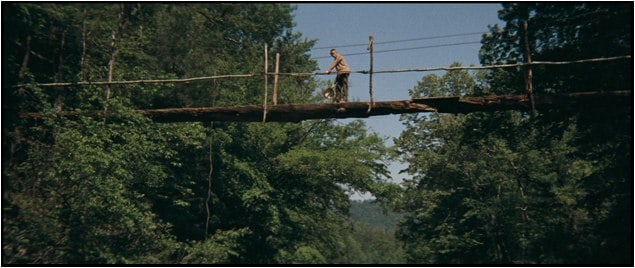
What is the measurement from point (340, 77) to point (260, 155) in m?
9.85

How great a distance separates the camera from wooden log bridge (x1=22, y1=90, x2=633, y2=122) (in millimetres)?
8828

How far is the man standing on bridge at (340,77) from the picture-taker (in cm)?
983

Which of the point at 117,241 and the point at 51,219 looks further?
the point at 117,241

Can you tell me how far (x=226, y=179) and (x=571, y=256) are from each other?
38.6ft

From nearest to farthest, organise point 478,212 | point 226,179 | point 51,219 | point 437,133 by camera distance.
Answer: point 51,219
point 226,179
point 478,212
point 437,133

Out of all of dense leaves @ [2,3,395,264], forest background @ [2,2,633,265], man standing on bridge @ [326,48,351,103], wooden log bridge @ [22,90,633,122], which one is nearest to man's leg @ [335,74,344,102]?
man standing on bridge @ [326,48,351,103]

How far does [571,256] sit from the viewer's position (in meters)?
14.5

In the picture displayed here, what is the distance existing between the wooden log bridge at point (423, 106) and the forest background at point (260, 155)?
0.36 metres

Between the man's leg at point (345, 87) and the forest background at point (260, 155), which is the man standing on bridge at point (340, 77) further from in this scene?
the forest background at point (260, 155)

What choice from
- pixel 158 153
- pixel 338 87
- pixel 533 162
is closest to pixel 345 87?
pixel 338 87

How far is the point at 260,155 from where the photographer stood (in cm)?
1916

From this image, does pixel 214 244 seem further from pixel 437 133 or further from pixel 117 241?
pixel 437 133

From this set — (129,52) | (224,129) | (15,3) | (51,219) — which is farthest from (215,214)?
(15,3)

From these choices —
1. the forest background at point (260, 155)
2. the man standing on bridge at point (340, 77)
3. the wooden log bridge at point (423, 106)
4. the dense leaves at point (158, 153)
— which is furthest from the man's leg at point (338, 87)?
the dense leaves at point (158, 153)
